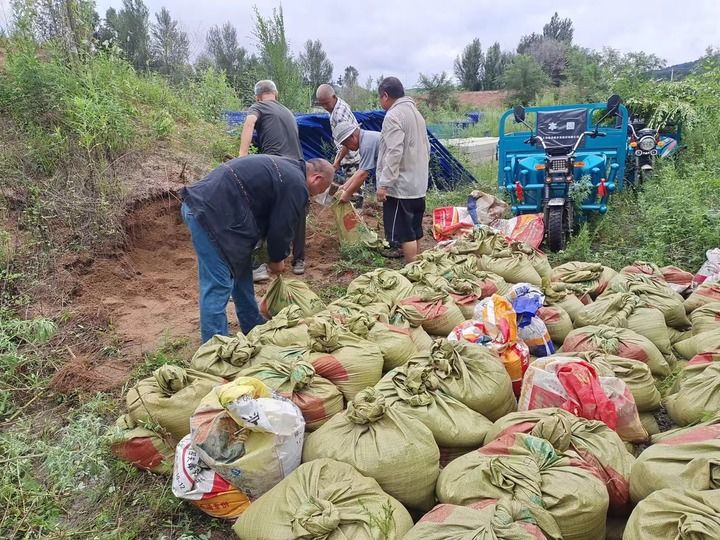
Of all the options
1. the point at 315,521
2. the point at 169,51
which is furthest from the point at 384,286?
the point at 169,51

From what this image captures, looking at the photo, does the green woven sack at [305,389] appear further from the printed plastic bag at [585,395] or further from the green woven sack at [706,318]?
the green woven sack at [706,318]

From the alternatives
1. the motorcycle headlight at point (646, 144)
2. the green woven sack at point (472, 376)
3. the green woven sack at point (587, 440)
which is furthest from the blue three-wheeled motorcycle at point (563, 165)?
the green woven sack at point (587, 440)

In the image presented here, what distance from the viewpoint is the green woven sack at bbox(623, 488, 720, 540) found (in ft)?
3.93

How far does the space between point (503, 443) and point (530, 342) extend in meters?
1.17

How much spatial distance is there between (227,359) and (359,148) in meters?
3.25

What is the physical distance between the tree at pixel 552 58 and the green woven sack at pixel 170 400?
28.3 meters

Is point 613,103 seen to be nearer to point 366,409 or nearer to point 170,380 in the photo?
point 366,409

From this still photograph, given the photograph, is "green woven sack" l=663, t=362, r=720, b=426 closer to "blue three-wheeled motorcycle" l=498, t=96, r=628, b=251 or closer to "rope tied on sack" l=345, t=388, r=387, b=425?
"rope tied on sack" l=345, t=388, r=387, b=425

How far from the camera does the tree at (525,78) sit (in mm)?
24266

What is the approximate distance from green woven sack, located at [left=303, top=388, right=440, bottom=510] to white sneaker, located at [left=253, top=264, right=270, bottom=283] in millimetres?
2866

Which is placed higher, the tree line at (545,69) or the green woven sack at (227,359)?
the tree line at (545,69)

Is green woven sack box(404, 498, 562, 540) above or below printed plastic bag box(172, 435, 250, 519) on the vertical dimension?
above

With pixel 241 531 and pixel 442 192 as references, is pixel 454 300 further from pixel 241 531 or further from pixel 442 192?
pixel 442 192

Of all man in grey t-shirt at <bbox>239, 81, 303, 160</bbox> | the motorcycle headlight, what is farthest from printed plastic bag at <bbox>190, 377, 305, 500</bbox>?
the motorcycle headlight
